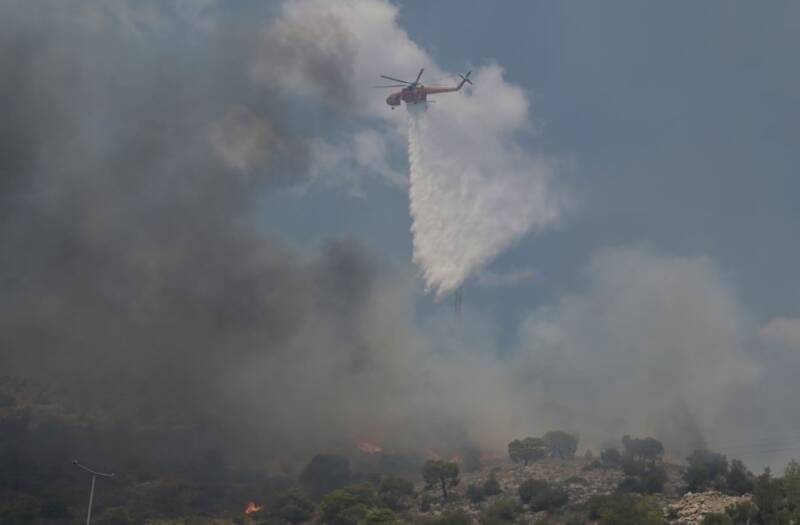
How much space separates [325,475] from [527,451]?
4679cm

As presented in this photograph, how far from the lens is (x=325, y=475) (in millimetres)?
154375

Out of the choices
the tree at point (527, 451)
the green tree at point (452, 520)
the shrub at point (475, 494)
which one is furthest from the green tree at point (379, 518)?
the tree at point (527, 451)

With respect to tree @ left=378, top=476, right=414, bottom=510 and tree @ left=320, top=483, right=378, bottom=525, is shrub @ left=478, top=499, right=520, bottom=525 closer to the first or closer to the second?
tree @ left=320, top=483, right=378, bottom=525

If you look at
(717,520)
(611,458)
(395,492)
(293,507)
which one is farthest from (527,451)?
(717,520)

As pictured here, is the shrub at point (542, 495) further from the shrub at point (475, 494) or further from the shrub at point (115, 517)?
the shrub at point (115, 517)

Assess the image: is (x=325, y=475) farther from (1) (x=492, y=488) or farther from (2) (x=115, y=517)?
(2) (x=115, y=517)

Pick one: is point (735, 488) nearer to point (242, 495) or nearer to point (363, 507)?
point (363, 507)

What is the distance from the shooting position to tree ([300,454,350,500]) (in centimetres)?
15138

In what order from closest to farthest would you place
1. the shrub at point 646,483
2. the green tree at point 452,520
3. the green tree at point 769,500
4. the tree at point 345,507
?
1. the green tree at point 769,500
2. the green tree at point 452,520
3. the tree at point 345,507
4. the shrub at point 646,483

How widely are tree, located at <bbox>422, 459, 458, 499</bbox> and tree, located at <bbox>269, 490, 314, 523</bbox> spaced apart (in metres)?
24.2

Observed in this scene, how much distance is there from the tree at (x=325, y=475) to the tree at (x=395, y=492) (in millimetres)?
25221

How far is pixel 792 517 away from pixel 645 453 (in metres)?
75.2

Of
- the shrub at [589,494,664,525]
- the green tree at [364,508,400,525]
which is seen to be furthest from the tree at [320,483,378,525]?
the shrub at [589,494,664,525]

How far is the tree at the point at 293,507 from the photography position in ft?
389
